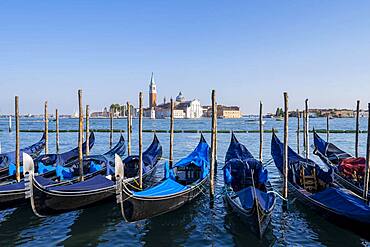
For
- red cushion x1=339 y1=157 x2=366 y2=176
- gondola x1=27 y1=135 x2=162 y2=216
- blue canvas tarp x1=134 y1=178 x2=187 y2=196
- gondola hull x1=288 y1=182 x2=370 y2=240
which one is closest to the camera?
gondola hull x1=288 y1=182 x2=370 y2=240

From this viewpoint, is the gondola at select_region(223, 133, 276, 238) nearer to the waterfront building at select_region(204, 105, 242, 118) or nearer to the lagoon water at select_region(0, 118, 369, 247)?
the lagoon water at select_region(0, 118, 369, 247)

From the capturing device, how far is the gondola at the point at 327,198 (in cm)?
611

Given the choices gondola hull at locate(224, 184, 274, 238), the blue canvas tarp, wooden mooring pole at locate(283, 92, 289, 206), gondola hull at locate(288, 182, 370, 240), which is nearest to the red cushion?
gondola hull at locate(288, 182, 370, 240)

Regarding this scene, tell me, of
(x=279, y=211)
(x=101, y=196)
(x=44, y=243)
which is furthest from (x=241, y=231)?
(x=44, y=243)

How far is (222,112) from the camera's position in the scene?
12081 cm

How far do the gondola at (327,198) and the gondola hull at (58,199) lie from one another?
491 cm

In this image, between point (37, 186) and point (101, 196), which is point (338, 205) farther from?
point (37, 186)

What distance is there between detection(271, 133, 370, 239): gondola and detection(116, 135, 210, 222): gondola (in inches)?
105

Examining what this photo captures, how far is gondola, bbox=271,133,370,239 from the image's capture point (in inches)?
240

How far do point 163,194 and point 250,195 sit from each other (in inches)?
73.2

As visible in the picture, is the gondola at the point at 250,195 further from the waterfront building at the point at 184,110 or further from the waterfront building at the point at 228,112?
the waterfront building at the point at 228,112

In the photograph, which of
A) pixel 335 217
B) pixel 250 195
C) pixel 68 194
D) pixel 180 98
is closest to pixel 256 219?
pixel 250 195

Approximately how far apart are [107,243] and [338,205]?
179 inches

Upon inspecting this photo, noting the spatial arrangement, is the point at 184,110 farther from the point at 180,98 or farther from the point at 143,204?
the point at 143,204
